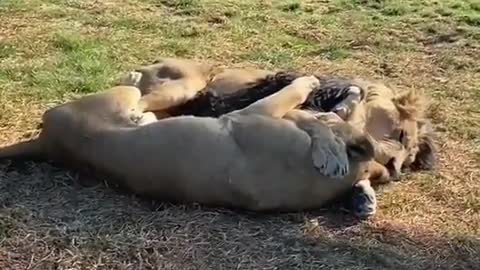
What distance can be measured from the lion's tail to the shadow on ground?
11.5 inches

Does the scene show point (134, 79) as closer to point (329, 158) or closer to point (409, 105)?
point (329, 158)

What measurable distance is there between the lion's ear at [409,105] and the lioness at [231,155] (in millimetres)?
651

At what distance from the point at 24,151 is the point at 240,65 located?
216cm

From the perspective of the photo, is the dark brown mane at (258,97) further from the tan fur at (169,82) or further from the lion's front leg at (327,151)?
the lion's front leg at (327,151)

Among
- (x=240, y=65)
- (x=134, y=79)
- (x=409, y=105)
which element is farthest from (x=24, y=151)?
(x=240, y=65)

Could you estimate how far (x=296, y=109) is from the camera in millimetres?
4754

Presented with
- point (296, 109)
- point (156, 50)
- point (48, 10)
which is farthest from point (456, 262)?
point (48, 10)

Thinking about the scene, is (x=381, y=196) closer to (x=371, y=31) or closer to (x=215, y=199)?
(x=215, y=199)

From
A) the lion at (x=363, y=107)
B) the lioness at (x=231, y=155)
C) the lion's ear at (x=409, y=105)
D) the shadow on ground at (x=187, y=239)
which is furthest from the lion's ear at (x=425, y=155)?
the shadow on ground at (x=187, y=239)

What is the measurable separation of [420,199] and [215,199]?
1077 mm

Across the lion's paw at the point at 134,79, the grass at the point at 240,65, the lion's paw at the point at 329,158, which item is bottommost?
the grass at the point at 240,65

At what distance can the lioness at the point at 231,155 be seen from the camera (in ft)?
14.4

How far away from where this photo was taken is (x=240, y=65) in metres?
6.70

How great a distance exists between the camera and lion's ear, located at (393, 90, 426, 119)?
518cm
